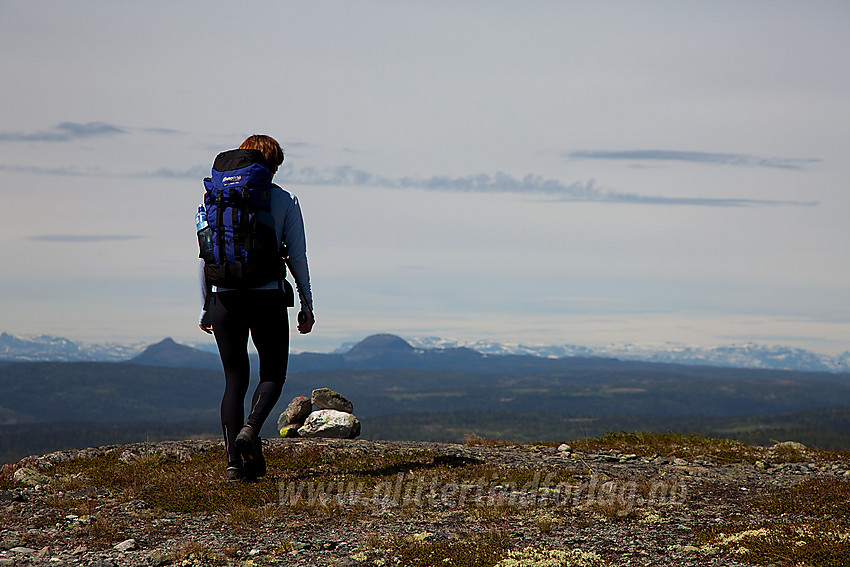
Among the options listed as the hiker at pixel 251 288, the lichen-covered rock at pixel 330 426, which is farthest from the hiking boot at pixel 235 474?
the lichen-covered rock at pixel 330 426

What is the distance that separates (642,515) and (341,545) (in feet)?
14.1

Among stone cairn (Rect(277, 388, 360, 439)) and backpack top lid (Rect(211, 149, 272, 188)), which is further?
stone cairn (Rect(277, 388, 360, 439))

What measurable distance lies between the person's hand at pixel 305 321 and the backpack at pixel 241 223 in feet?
2.85

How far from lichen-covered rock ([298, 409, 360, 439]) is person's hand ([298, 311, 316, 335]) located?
29.8 ft

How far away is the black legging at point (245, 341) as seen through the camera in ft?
34.7

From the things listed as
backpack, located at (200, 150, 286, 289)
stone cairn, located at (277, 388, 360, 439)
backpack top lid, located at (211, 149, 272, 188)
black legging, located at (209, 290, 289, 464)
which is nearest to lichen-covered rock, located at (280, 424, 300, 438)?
stone cairn, located at (277, 388, 360, 439)

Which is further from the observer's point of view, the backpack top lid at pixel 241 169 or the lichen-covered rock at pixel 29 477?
the lichen-covered rock at pixel 29 477

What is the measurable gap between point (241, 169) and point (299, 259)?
155 cm

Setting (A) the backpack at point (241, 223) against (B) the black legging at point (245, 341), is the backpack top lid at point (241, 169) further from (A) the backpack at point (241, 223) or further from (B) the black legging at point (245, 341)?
(B) the black legging at point (245, 341)

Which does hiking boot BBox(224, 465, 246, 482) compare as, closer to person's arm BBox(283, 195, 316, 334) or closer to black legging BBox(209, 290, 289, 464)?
black legging BBox(209, 290, 289, 464)

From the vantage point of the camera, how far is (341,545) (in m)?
8.45

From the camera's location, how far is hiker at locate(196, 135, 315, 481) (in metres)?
10.1

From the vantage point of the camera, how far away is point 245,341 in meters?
11.0

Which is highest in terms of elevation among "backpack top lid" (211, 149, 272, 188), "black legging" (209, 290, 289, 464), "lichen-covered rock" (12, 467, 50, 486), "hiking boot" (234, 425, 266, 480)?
"backpack top lid" (211, 149, 272, 188)
